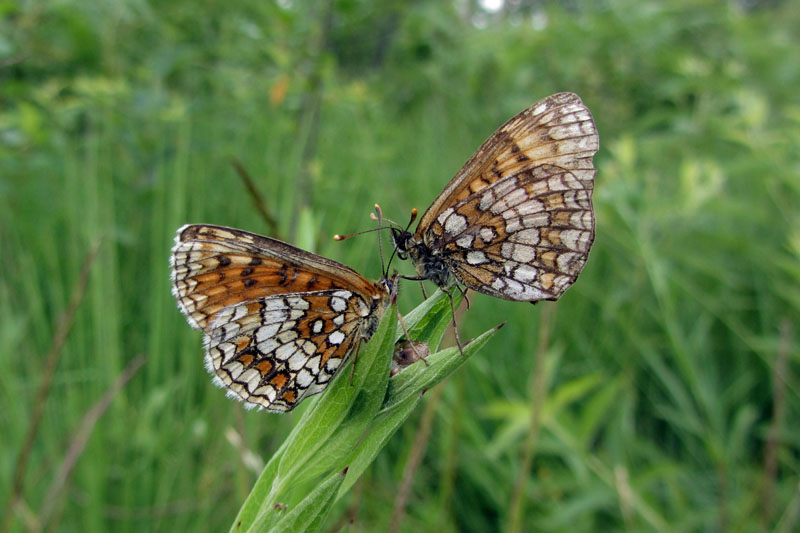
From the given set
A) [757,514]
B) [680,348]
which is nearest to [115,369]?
[680,348]

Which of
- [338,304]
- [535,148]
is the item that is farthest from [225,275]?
[535,148]

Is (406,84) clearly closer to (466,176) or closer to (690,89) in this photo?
(690,89)

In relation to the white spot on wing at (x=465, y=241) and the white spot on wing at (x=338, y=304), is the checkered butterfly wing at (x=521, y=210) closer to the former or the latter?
the white spot on wing at (x=465, y=241)

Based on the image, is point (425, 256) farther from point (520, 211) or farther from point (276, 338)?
point (276, 338)

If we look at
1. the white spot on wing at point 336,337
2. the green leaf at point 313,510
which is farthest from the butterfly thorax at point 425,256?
the green leaf at point 313,510

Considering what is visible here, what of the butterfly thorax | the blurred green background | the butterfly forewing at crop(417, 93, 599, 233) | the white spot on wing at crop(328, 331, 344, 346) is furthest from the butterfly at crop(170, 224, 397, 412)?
the butterfly forewing at crop(417, 93, 599, 233)

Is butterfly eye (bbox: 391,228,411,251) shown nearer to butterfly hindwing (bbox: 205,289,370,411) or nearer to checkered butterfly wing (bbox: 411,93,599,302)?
checkered butterfly wing (bbox: 411,93,599,302)
